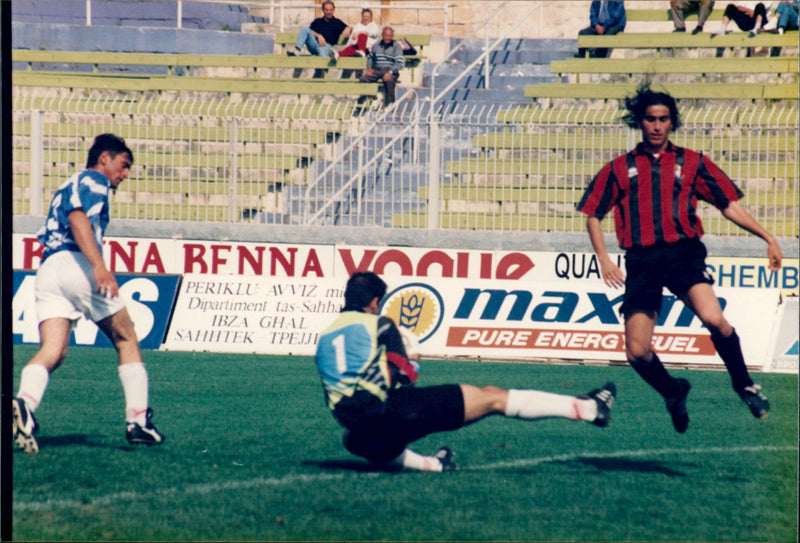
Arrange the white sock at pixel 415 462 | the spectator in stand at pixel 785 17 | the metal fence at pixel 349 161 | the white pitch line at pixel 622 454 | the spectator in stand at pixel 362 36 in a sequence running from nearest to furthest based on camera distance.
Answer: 1. the white sock at pixel 415 462
2. the white pitch line at pixel 622 454
3. the metal fence at pixel 349 161
4. the spectator in stand at pixel 785 17
5. the spectator in stand at pixel 362 36

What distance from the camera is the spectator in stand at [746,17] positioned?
567 inches

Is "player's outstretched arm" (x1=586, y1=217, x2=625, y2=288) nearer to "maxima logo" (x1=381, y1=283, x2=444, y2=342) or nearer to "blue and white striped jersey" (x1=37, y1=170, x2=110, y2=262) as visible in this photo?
"blue and white striped jersey" (x1=37, y1=170, x2=110, y2=262)

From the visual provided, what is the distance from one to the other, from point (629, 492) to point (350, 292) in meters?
1.60

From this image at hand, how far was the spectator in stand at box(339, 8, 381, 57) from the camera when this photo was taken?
15.0 metres

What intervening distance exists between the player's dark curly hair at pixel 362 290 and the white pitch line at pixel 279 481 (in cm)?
84

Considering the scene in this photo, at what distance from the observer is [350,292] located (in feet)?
17.0

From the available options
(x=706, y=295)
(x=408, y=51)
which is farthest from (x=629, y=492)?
(x=408, y=51)

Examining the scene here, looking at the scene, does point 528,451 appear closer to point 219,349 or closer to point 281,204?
point 219,349

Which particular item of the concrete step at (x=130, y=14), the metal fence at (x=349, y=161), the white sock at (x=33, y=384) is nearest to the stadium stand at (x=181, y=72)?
the concrete step at (x=130, y=14)

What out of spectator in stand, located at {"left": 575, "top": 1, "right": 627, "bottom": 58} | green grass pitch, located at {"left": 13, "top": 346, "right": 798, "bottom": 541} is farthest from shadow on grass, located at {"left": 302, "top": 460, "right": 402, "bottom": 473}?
spectator in stand, located at {"left": 575, "top": 1, "right": 627, "bottom": 58}

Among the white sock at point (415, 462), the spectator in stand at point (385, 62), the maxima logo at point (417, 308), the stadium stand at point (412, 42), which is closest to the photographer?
the white sock at point (415, 462)

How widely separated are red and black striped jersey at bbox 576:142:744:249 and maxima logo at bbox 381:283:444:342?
4373mm

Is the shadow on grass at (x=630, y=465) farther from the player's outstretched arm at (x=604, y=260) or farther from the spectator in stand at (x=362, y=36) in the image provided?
the spectator in stand at (x=362, y=36)

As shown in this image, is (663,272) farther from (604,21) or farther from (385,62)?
(604,21)
